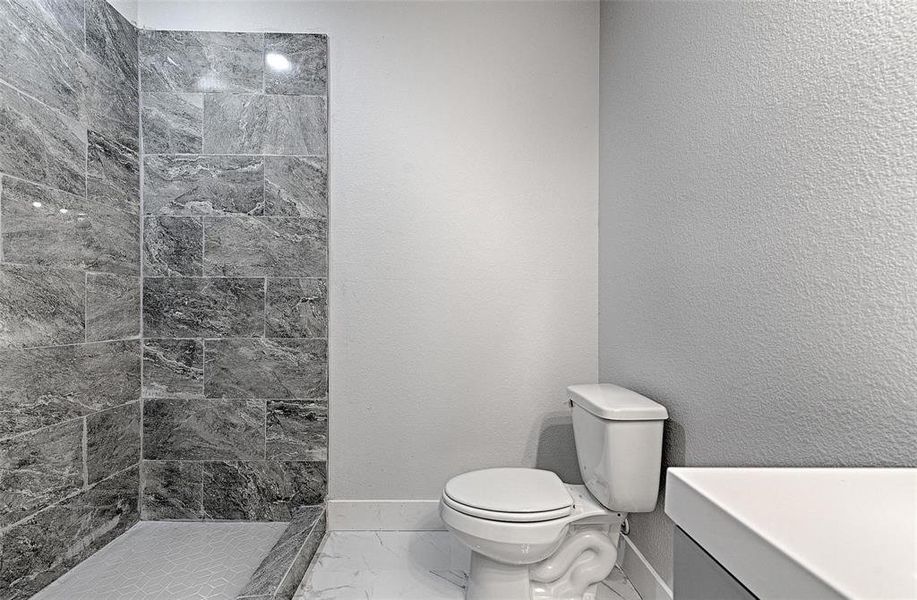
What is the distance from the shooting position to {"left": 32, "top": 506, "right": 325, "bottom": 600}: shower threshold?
5.61ft

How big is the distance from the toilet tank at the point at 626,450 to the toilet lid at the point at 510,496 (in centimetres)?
15

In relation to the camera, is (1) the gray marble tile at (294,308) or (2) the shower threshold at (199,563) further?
(1) the gray marble tile at (294,308)

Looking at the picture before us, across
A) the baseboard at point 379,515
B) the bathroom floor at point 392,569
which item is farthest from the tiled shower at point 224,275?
the bathroom floor at point 392,569

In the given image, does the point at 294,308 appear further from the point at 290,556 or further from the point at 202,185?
the point at 290,556

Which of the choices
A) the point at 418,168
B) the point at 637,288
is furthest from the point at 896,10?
the point at 418,168

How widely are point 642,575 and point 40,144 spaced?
2612 mm

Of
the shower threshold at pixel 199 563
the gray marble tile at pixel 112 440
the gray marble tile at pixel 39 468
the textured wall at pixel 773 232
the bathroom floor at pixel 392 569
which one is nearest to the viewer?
the textured wall at pixel 773 232

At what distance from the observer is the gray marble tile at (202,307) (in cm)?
230

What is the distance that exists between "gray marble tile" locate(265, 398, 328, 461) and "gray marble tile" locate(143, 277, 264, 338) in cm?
38

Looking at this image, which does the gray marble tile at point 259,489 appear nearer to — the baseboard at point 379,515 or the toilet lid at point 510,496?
the baseboard at point 379,515

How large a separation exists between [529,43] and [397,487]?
2.16 meters

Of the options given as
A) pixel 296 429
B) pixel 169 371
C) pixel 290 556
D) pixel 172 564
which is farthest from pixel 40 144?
pixel 290 556

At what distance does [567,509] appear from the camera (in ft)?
5.44

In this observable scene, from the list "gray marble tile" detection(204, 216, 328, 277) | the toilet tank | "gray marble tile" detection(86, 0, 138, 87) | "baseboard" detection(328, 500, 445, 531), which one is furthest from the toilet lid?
"gray marble tile" detection(86, 0, 138, 87)
